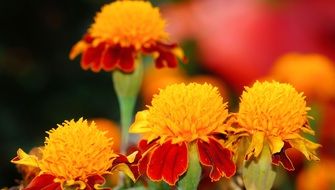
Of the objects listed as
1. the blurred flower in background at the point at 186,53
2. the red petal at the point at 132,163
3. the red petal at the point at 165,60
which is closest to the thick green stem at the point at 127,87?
the red petal at the point at 165,60

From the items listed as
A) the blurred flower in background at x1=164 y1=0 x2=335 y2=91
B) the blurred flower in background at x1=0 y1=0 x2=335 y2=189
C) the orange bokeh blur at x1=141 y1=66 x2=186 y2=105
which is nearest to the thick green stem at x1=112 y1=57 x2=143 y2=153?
the blurred flower in background at x1=0 y1=0 x2=335 y2=189

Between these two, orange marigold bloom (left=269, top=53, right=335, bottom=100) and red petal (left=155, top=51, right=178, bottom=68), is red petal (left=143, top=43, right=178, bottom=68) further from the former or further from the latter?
orange marigold bloom (left=269, top=53, right=335, bottom=100)

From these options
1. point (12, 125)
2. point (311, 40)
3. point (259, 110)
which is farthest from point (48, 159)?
point (12, 125)

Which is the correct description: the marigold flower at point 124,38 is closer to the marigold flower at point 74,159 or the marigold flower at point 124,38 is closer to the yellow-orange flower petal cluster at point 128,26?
the yellow-orange flower petal cluster at point 128,26

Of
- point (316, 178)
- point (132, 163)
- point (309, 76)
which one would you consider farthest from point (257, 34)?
point (132, 163)

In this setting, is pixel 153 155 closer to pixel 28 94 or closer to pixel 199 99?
pixel 199 99
